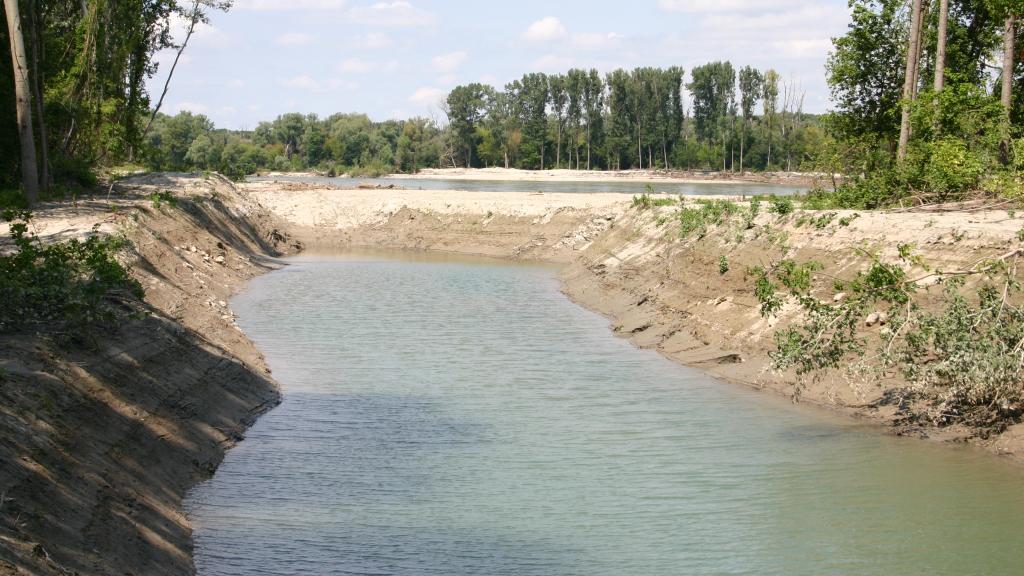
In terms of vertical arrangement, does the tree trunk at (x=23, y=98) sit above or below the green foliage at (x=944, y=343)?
above

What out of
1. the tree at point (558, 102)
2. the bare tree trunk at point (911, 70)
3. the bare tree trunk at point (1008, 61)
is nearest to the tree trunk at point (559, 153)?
the tree at point (558, 102)

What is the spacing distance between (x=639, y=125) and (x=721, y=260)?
104 m

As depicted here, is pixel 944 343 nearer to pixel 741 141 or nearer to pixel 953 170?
pixel 953 170

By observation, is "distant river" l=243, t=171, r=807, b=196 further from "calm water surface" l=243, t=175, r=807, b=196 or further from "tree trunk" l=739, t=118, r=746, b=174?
"tree trunk" l=739, t=118, r=746, b=174

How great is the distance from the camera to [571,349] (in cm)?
2308

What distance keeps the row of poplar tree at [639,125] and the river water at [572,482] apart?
343 feet

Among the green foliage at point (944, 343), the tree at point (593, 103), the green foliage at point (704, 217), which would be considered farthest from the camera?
the tree at point (593, 103)

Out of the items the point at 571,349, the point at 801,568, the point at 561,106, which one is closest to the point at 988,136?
the point at 571,349

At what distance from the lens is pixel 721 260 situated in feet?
84.4

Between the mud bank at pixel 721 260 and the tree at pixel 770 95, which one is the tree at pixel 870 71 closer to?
the mud bank at pixel 721 260

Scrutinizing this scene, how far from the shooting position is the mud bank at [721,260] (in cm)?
1773

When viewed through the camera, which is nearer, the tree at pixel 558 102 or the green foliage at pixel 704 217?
the green foliage at pixel 704 217

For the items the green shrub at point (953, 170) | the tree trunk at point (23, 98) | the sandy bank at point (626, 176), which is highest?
the tree trunk at point (23, 98)

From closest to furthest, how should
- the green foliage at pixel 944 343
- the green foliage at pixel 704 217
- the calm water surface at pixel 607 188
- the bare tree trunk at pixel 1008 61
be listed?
the green foliage at pixel 944 343 < the bare tree trunk at pixel 1008 61 < the green foliage at pixel 704 217 < the calm water surface at pixel 607 188
